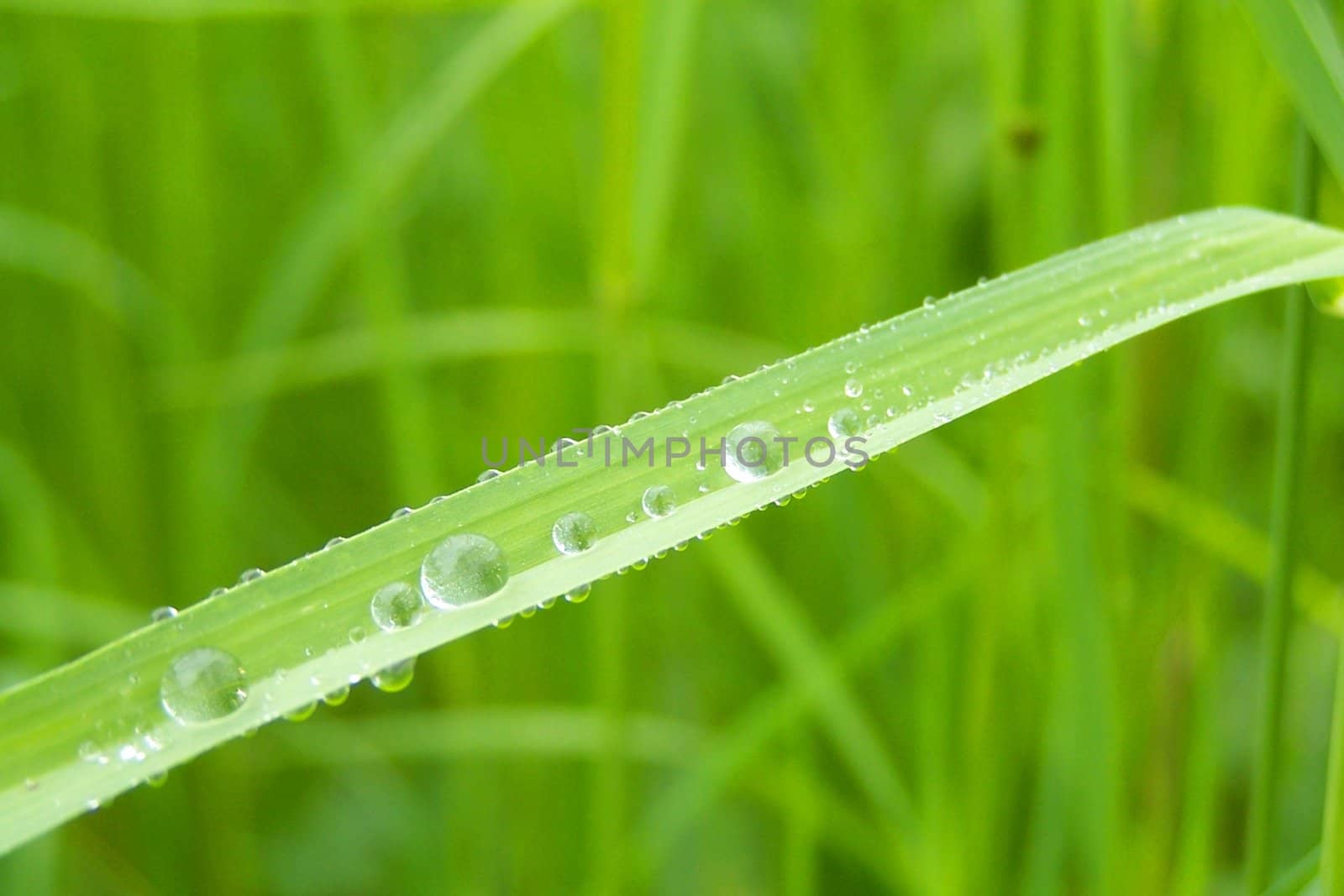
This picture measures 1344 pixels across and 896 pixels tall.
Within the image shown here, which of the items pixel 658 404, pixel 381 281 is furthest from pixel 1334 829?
pixel 381 281

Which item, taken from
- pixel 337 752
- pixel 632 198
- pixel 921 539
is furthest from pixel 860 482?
pixel 337 752

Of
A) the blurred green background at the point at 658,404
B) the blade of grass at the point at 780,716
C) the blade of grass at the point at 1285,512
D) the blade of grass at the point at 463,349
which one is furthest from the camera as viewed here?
the blade of grass at the point at 463,349

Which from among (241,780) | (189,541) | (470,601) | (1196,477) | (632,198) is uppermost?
(189,541)

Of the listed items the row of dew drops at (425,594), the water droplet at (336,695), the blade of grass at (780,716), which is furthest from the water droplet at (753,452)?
the blade of grass at (780,716)

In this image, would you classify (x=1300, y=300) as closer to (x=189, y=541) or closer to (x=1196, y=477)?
(x=1196, y=477)

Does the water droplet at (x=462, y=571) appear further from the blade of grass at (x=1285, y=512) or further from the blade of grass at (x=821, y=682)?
the blade of grass at (x=821, y=682)

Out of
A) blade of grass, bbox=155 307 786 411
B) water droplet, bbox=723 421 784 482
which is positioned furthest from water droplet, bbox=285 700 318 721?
blade of grass, bbox=155 307 786 411

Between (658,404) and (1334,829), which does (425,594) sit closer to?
(1334,829)
